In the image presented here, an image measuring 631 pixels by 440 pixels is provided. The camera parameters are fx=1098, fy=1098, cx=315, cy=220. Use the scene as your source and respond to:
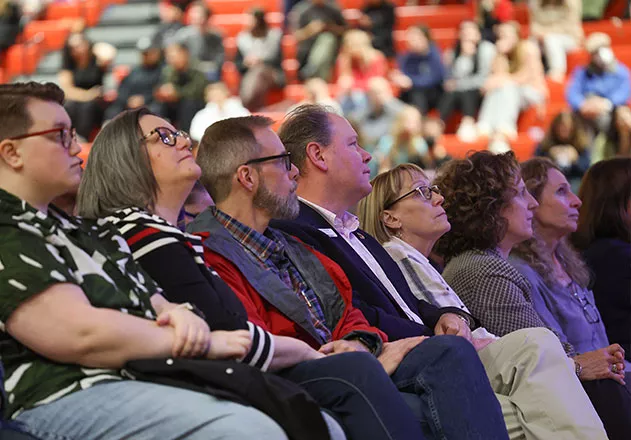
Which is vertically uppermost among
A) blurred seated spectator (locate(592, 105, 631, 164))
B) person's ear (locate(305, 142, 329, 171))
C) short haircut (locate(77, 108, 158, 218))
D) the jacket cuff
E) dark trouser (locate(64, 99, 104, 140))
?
short haircut (locate(77, 108, 158, 218))

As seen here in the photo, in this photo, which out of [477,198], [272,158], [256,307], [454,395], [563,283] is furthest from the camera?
[563,283]

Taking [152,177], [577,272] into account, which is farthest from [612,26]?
[152,177]

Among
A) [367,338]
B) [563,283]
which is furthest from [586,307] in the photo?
[367,338]

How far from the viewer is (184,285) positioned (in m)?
2.42

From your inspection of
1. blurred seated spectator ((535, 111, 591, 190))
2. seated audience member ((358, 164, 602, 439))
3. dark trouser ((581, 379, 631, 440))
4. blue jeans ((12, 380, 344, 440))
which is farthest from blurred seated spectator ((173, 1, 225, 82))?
blue jeans ((12, 380, 344, 440))

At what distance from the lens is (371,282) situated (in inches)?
124

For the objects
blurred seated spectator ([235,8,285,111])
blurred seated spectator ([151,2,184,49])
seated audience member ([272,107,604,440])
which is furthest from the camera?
blurred seated spectator ([151,2,184,49])

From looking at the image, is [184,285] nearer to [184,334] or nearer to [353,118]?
[184,334]

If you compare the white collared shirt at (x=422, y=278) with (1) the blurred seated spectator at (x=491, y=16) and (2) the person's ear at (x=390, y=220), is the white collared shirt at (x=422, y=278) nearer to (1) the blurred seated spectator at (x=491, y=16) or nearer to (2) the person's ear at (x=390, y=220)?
(2) the person's ear at (x=390, y=220)

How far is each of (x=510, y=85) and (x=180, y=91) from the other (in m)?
2.93

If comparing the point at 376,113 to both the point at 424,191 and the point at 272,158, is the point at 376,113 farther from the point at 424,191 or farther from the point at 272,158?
the point at 272,158

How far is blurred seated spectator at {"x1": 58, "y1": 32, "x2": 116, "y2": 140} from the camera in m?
10.0

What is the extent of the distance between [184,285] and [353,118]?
21.7 ft

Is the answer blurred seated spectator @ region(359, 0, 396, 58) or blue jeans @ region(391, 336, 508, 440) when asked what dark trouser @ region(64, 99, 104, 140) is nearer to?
blurred seated spectator @ region(359, 0, 396, 58)
